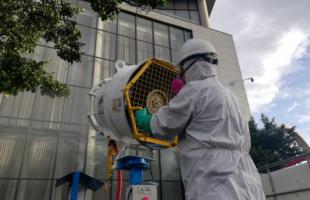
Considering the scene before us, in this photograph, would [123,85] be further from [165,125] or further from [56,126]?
[56,126]

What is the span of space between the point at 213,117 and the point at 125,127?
120 centimetres

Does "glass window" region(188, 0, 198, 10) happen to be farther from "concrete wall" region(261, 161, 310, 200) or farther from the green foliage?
"concrete wall" region(261, 161, 310, 200)

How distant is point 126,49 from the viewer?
8562 millimetres

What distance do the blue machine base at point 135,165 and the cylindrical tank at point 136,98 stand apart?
175 millimetres

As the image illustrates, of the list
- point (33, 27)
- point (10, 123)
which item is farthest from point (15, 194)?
point (33, 27)

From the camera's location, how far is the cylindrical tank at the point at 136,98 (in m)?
2.24

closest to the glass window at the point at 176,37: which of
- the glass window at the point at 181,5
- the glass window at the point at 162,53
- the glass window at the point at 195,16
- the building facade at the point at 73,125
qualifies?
the building facade at the point at 73,125

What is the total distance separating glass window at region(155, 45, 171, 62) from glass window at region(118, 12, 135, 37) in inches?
40.3

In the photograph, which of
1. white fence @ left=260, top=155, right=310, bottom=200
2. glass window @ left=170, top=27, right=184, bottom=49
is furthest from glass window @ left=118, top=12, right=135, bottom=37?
white fence @ left=260, top=155, right=310, bottom=200

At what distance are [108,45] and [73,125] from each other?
3016 mm

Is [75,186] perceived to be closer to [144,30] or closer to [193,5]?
[144,30]

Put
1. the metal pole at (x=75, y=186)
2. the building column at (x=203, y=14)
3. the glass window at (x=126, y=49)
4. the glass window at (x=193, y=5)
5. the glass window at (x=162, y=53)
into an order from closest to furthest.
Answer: the metal pole at (x=75, y=186)
the glass window at (x=126, y=49)
the glass window at (x=162, y=53)
the building column at (x=203, y=14)
the glass window at (x=193, y=5)

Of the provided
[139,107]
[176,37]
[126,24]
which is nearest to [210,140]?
[139,107]

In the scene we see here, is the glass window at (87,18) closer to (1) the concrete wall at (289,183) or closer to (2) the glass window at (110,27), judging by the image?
(2) the glass window at (110,27)
